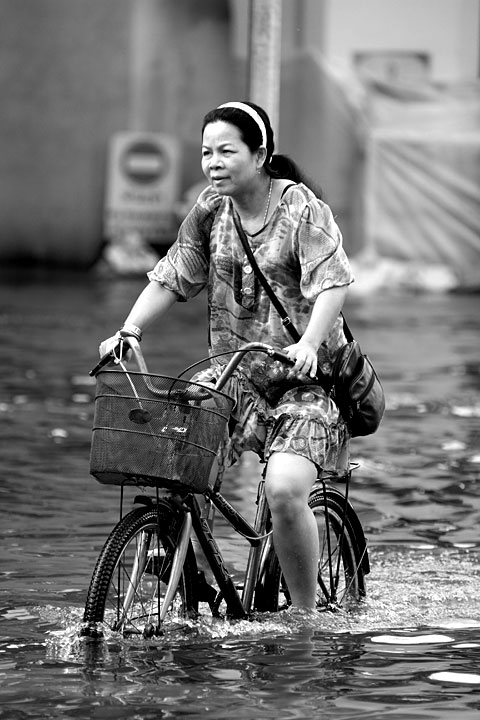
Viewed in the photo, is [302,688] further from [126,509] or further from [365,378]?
[126,509]

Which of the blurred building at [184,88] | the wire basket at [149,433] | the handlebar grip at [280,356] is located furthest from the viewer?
the blurred building at [184,88]

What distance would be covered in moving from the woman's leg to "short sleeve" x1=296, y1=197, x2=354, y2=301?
1.76ft

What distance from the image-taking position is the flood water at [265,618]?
456 cm

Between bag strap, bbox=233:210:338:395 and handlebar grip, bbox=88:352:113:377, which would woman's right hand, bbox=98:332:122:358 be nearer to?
handlebar grip, bbox=88:352:113:377

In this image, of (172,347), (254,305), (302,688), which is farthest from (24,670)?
(172,347)

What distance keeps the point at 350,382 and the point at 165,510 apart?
747 mm

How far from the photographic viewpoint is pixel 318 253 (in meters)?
4.94

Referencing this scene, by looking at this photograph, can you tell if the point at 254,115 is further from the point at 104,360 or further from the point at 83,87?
the point at 83,87

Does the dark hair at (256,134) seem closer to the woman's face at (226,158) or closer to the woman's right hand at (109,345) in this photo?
the woman's face at (226,158)

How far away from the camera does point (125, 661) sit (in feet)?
15.7

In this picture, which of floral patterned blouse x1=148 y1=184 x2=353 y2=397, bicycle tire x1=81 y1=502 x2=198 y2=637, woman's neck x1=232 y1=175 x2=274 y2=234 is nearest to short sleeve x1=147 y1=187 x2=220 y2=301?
floral patterned blouse x1=148 y1=184 x2=353 y2=397

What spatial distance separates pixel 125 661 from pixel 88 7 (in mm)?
20675

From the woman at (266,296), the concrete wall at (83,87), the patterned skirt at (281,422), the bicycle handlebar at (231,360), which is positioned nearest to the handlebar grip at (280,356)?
the bicycle handlebar at (231,360)

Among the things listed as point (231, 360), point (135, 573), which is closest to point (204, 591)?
point (135, 573)
